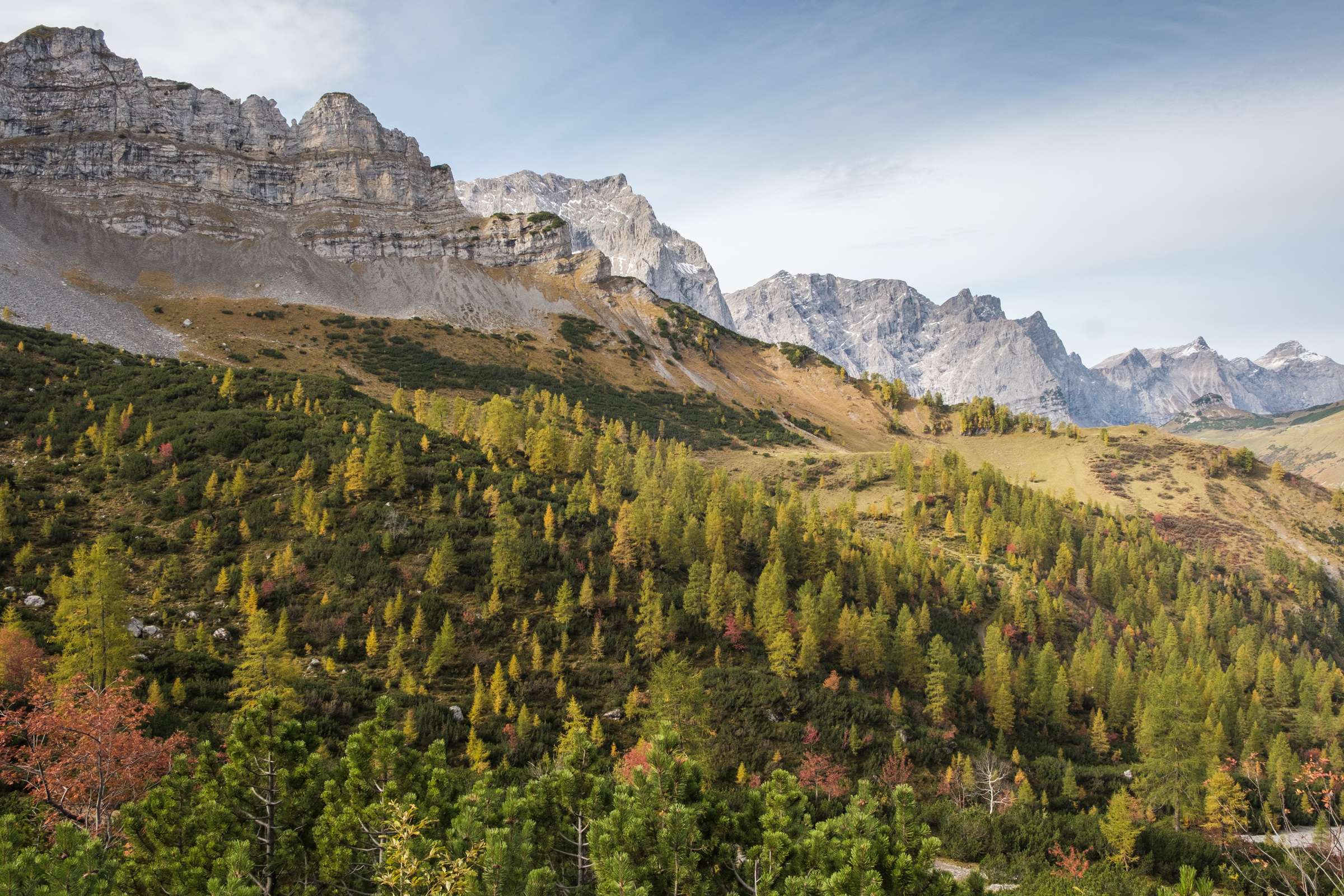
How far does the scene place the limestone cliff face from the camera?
150625mm

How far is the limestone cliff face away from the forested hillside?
9583cm

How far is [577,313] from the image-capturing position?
18350 cm

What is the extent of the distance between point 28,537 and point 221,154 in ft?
540

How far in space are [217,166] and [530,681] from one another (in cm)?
18095

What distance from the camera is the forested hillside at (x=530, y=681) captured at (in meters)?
14.6

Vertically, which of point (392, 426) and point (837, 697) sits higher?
point (392, 426)

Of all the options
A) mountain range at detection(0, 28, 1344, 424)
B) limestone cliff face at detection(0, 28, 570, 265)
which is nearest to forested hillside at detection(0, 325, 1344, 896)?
mountain range at detection(0, 28, 1344, 424)

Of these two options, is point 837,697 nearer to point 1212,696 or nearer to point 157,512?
point 1212,696

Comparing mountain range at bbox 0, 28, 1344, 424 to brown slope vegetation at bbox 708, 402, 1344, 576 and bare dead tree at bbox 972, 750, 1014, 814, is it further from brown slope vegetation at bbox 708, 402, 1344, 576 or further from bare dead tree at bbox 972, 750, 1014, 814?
bare dead tree at bbox 972, 750, 1014, 814

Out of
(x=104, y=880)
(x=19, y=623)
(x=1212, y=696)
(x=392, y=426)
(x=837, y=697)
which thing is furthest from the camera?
(x=392, y=426)

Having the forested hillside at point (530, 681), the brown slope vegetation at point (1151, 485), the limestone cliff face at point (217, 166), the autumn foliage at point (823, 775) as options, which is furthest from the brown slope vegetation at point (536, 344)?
the autumn foliage at point (823, 775)

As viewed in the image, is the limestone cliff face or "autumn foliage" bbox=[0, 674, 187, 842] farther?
the limestone cliff face


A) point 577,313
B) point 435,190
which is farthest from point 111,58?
point 577,313

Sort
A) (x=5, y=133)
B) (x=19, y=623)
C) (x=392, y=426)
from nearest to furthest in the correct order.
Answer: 1. (x=19, y=623)
2. (x=392, y=426)
3. (x=5, y=133)
